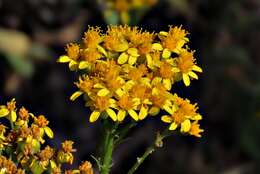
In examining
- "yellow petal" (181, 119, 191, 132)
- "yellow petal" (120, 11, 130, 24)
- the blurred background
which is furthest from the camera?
the blurred background

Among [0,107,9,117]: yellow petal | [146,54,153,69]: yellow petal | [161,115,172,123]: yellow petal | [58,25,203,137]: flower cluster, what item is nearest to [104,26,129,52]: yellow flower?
[58,25,203,137]: flower cluster

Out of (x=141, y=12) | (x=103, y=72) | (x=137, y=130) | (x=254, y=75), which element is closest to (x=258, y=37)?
(x=254, y=75)

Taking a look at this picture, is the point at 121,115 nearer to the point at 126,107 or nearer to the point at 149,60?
the point at 126,107

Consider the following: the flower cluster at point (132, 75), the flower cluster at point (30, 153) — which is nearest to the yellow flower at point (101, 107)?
the flower cluster at point (132, 75)

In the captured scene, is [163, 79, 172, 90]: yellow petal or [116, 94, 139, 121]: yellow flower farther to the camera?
[163, 79, 172, 90]: yellow petal

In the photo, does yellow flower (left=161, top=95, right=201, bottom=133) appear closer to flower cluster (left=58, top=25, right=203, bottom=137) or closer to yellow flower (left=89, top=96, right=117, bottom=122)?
flower cluster (left=58, top=25, right=203, bottom=137)

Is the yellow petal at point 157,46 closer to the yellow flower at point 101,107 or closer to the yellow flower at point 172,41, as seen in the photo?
the yellow flower at point 172,41

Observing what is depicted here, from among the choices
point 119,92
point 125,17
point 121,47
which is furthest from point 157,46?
point 125,17
